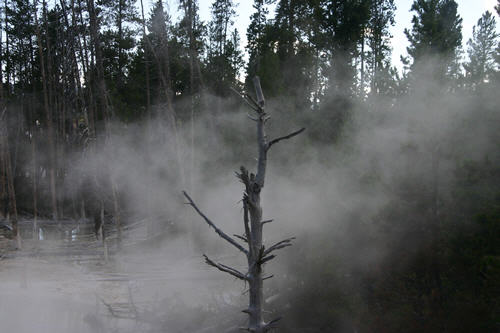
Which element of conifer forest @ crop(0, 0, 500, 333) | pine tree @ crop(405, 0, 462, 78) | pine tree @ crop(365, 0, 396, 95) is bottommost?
conifer forest @ crop(0, 0, 500, 333)

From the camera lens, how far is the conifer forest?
23.4ft

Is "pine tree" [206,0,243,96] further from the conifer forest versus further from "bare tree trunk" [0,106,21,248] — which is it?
"bare tree trunk" [0,106,21,248]

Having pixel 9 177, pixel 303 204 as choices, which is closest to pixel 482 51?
pixel 303 204

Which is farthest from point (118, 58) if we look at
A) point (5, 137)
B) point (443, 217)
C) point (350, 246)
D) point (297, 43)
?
point (443, 217)

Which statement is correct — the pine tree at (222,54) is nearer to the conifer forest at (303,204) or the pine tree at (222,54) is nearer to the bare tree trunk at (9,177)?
the conifer forest at (303,204)

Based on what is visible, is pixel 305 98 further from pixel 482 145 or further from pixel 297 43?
pixel 482 145

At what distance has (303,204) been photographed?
10.4 metres

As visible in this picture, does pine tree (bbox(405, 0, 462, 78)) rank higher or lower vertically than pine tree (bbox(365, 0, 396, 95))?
lower

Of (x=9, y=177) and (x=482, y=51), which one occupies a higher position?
(x=482, y=51)

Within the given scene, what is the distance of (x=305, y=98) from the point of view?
13.9m

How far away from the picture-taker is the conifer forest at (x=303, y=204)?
712 cm

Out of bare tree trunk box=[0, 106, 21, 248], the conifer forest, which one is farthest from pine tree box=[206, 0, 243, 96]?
bare tree trunk box=[0, 106, 21, 248]

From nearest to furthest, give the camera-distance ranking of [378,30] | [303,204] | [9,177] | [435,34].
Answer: [435,34]
[303,204]
[9,177]
[378,30]

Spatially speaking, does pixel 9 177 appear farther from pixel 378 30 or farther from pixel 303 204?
pixel 378 30
